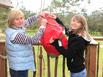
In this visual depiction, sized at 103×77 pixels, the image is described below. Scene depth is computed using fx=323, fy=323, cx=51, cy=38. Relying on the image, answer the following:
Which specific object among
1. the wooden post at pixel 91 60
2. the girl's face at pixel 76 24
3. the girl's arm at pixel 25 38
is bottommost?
the wooden post at pixel 91 60

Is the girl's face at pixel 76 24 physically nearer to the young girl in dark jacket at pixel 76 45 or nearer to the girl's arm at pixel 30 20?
the young girl in dark jacket at pixel 76 45

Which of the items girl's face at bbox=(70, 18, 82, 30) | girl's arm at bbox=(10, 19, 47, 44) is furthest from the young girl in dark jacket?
girl's arm at bbox=(10, 19, 47, 44)

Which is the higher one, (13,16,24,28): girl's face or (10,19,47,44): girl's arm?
(13,16,24,28): girl's face

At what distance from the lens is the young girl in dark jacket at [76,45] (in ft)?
9.32

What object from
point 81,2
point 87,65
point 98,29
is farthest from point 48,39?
point 81,2

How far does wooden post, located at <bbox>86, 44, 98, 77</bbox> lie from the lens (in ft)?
10.8

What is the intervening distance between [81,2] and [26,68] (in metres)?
24.6

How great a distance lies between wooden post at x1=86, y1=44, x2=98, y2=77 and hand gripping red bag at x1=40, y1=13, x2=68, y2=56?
484mm

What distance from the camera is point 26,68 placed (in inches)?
115

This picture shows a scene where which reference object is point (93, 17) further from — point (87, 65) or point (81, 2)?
point (87, 65)

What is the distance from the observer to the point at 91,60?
3328mm

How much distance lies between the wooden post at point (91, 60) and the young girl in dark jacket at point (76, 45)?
1.12ft

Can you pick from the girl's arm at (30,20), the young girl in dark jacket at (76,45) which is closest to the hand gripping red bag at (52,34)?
the young girl in dark jacket at (76,45)

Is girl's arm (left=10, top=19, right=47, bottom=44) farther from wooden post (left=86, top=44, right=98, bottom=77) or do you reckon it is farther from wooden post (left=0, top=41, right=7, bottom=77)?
wooden post (left=86, top=44, right=98, bottom=77)
